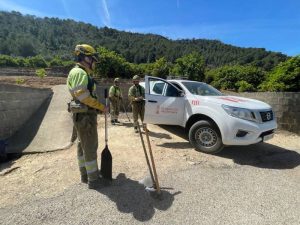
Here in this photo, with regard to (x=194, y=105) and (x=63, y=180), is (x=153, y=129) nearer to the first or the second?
(x=194, y=105)

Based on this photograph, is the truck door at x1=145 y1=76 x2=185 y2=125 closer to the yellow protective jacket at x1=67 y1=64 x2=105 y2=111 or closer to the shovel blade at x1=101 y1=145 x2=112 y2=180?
the shovel blade at x1=101 y1=145 x2=112 y2=180

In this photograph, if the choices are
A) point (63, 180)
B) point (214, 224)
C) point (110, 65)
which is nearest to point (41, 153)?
point (63, 180)

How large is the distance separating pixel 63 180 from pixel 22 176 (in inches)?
40.8

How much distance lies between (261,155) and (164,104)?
8.53 feet

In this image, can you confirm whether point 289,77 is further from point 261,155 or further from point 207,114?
point 207,114

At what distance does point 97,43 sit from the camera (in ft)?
477

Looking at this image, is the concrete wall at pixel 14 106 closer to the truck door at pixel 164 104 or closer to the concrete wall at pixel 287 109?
the truck door at pixel 164 104

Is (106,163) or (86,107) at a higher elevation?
(86,107)

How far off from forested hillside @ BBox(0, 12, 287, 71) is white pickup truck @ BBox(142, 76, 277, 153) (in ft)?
363

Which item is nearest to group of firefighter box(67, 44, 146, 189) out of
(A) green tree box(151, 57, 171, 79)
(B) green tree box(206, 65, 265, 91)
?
(B) green tree box(206, 65, 265, 91)

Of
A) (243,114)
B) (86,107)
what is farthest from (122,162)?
(243,114)

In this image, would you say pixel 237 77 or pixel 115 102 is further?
pixel 237 77

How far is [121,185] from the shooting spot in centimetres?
441

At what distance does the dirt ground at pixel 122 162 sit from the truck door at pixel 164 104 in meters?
0.67
